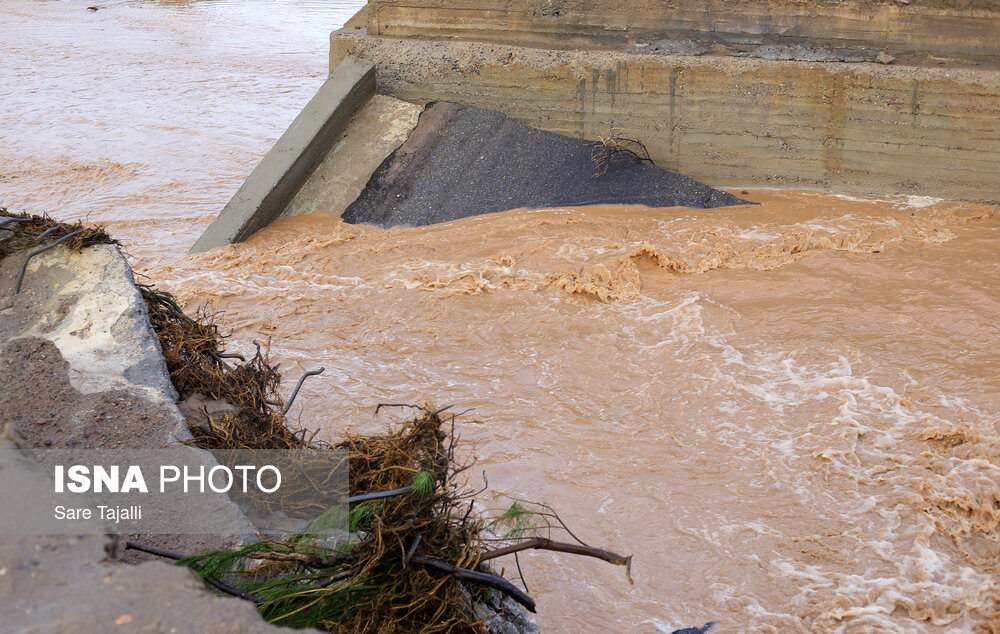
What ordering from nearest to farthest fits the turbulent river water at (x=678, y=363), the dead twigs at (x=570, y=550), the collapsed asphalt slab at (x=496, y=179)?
the dead twigs at (x=570, y=550) → the turbulent river water at (x=678, y=363) → the collapsed asphalt slab at (x=496, y=179)

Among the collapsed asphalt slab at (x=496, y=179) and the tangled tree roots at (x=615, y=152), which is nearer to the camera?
the collapsed asphalt slab at (x=496, y=179)

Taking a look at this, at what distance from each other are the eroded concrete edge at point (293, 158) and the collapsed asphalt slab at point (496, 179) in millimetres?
710

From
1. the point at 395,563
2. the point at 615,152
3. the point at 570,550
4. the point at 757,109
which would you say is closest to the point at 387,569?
the point at 395,563

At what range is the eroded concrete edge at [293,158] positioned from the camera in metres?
8.60

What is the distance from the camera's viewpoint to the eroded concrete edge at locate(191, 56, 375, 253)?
28.2ft

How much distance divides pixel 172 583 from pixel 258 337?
496 centimetres

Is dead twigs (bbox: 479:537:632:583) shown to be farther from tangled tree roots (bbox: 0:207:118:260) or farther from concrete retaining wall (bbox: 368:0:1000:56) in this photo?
concrete retaining wall (bbox: 368:0:1000:56)

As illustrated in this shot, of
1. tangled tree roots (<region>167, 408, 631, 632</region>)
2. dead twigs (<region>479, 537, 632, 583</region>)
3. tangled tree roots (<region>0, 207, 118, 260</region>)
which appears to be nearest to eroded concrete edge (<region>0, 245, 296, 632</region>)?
tangled tree roots (<region>0, 207, 118, 260</region>)

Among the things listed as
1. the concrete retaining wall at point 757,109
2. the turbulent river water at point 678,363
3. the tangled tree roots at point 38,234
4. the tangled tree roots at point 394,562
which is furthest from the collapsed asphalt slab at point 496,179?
the tangled tree roots at point 394,562

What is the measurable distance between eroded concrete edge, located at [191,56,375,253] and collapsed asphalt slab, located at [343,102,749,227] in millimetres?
710

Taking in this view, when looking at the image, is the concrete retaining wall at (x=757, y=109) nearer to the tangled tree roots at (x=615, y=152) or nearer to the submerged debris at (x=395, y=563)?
the tangled tree roots at (x=615, y=152)

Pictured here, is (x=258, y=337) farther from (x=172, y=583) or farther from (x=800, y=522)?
(x=172, y=583)

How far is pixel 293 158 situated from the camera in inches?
355

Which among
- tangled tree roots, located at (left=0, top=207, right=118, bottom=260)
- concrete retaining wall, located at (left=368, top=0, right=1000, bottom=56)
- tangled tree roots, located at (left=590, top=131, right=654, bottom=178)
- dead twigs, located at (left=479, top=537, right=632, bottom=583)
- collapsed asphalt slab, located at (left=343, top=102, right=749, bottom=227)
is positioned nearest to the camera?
dead twigs, located at (left=479, top=537, right=632, bottom=583)
